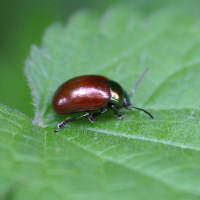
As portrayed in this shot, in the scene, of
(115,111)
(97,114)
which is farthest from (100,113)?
(115,111)

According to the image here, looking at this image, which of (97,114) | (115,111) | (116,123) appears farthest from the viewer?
(115,111)

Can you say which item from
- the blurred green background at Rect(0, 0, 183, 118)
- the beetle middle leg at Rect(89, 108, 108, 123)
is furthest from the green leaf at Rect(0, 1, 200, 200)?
the blurred green background at Rect(0, 0, 183, 118)

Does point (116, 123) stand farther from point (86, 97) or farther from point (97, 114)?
point (86, 97)

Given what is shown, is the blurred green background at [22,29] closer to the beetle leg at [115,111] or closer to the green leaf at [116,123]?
the green leaf at [116,123]

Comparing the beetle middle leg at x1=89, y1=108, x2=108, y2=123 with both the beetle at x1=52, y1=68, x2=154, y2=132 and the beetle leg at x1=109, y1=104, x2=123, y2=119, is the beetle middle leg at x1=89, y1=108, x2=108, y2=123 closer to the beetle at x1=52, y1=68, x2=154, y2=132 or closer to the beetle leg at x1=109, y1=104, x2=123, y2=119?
the beetle at x1=52, y1=68, x2=154, y2=132

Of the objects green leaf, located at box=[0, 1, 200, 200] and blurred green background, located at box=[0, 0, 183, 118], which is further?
blurred green background, located at box=[0, 0, 183, 118]

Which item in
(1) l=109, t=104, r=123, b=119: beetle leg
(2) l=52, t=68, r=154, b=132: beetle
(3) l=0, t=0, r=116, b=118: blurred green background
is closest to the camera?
(2) l=52, t=68, r=154, b=132: beetle

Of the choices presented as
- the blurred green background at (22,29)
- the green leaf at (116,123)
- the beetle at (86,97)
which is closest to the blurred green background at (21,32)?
the blurred green background at (22,29)
